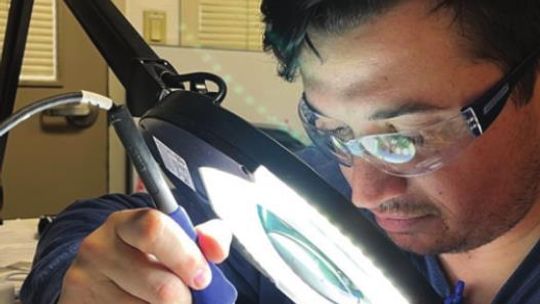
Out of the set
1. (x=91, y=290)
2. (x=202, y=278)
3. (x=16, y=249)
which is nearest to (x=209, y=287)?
(x=202, y=278)

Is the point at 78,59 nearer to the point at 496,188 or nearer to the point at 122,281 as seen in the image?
the point at 496,188

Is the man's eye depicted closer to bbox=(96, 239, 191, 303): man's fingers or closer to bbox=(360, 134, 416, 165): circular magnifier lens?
bbox=(360, 134, 416, 165): circular magnifier lens

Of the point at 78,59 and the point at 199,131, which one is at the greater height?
the point at 199,131

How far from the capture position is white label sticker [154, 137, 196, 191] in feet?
1.22

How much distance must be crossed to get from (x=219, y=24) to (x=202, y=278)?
6.64 feet

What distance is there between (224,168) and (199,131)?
4 centimetres

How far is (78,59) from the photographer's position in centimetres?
224

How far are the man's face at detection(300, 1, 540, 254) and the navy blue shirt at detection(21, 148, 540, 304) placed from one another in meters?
0.04

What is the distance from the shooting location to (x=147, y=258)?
1.25 ft

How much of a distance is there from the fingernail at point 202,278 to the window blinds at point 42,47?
1992 millimetres

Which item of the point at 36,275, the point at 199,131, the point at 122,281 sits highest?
the point at 199,131

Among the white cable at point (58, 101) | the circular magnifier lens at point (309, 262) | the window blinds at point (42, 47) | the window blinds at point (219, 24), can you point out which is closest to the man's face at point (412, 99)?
the circular magnifier lens at point (309, 262)

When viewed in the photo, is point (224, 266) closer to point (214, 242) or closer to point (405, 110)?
point (405, 110)

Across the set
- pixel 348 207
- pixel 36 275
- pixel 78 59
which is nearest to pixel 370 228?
pixel 348 207
